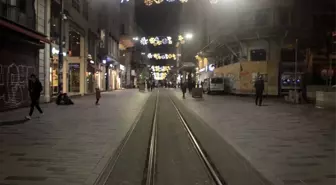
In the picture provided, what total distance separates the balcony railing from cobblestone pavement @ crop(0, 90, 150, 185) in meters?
6.69

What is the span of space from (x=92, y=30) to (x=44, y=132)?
39.9m

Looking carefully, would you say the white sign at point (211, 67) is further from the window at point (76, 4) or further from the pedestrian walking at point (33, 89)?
the pedestrian walking at point (33, 89)

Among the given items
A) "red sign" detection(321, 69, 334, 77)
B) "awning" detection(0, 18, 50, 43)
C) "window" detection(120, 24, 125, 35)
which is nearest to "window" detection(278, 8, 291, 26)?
"red sign" detection(321, 69, 334, 77)

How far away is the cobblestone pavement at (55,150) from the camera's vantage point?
7131 mm

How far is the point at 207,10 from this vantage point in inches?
2830

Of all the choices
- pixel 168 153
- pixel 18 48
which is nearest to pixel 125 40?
pixel 18 48

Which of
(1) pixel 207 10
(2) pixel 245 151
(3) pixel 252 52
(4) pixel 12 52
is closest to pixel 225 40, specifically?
(3) pixel 252 52

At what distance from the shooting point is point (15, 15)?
70.4 ft

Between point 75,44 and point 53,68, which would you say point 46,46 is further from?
point 75,44

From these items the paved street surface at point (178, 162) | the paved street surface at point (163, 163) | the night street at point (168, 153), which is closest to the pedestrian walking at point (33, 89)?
the night street at point (168, 153)

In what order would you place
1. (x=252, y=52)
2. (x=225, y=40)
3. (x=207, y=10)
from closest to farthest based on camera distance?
(x=252, y=52) → (x=225, y=40) → (x=207, y=10)

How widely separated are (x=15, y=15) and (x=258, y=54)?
31831 mm

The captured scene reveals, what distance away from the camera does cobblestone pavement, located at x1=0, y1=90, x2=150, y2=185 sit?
7.13 meters

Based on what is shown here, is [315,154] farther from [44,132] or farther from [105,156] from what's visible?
[44,132]
